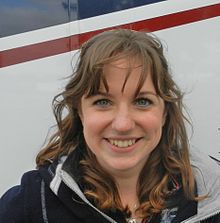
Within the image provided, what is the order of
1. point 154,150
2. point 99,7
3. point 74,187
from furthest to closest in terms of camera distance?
point 99,7, point 154,150, point 74,187

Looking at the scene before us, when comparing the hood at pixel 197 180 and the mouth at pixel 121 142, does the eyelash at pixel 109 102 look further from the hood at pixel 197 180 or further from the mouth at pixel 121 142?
the hood at pixel 197 180

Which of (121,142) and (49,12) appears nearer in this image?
(121,142)

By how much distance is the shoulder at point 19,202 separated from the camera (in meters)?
1.16

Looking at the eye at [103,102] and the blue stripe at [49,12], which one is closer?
the eye at [103,102]

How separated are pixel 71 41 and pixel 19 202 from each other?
80 centimetres

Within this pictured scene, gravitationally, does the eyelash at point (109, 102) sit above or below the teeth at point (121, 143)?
above

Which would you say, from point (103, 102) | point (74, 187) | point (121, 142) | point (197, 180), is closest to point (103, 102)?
point (103, 102)

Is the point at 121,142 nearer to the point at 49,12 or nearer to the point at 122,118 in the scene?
Result: the point at 122,118

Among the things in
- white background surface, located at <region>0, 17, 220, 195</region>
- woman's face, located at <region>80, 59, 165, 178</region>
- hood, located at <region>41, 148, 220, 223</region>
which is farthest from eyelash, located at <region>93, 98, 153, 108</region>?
white background surface, located at <region>0, 17, 220, 195</region>

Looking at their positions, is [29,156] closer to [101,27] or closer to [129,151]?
[101,27]

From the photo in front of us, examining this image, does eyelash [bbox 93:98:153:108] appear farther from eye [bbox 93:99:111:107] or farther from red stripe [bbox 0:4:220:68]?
red stripe [bbox 0:4:220:68]

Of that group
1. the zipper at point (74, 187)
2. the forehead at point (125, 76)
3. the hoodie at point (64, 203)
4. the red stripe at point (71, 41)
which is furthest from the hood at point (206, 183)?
the red stripe at point (71, 41)

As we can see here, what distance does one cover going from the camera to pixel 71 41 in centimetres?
177

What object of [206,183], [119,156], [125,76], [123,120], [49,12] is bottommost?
[206,183]
